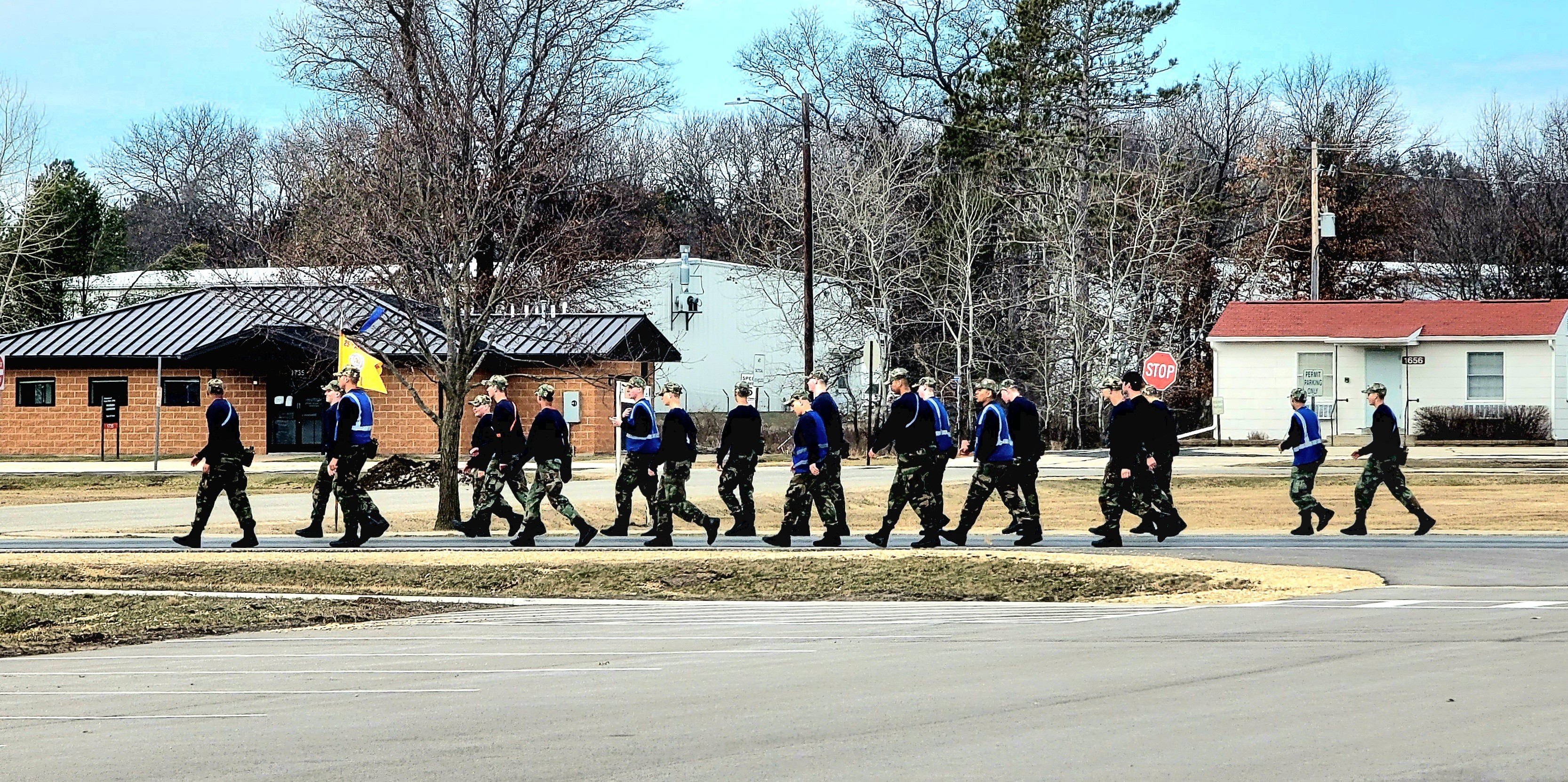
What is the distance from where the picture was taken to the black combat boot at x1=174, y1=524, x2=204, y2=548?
765 inches

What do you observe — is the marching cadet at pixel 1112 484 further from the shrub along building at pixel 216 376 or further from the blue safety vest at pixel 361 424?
the shrub along building at pixel 216 376

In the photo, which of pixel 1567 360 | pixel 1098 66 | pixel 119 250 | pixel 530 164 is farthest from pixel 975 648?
pixel 119 250

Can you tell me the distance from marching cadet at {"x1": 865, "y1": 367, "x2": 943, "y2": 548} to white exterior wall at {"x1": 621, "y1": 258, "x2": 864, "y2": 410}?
34548mm

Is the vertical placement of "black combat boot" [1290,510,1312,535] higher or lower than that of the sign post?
lower

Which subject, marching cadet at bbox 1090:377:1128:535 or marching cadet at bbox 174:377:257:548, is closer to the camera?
marching cadet at bbox 174:377:257:548

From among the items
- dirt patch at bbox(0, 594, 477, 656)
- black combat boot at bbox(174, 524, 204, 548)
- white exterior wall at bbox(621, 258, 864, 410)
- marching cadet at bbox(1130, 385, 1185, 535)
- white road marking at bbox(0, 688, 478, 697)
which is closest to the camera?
white road marking at bbox(0, 688, 478, 697)

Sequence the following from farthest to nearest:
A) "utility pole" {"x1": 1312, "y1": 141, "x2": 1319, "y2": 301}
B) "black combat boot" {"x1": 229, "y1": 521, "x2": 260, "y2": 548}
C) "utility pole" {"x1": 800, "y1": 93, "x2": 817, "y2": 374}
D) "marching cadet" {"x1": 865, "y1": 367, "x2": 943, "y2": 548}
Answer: "utility pole" {"x1": 1312, "y1": 141, "x2": 1319, "y2": 301} < "utility pole" {"x1": 800, "y1": 93, "x2": 817, "y2": 374} < "black combat boot" {"x1": 229, "y1": 521, "x2": 260, "y2": 548} < "marching cadet" {"x1": 865, "y1": 367, "x2": 943, "y2": 548}

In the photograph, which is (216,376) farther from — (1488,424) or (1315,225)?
(1488,424)

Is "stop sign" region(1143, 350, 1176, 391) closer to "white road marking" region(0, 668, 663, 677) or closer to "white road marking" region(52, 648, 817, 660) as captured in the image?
"white road marking" region(52, 648, 817, 660)

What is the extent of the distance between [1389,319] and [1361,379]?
81.8 inches

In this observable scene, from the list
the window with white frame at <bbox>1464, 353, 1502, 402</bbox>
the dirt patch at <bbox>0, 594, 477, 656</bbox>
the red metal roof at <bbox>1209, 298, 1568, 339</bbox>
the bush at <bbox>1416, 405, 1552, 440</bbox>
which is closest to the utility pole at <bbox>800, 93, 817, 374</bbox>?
the red metal roof at <bbox>1209, 298, 1568, 339</bbox>

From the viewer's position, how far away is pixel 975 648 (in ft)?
36.0

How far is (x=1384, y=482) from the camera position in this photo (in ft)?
66.3

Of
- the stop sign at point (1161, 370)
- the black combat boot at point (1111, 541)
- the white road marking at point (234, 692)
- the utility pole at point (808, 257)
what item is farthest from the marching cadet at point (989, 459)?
the utility pole at point (808, 257)
